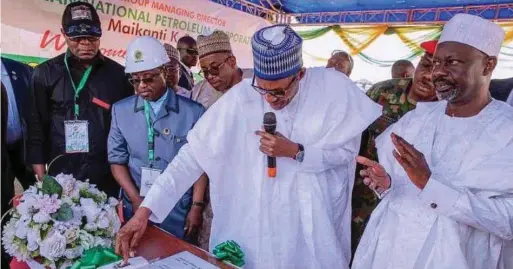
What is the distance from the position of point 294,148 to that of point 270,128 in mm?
136

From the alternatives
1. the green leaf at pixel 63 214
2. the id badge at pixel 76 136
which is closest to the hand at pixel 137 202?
the id badge at pixel 76 136

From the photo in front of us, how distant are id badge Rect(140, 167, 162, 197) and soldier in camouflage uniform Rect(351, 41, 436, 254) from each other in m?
1.21

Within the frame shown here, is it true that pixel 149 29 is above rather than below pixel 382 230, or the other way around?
above

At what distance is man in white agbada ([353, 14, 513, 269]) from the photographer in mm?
1457

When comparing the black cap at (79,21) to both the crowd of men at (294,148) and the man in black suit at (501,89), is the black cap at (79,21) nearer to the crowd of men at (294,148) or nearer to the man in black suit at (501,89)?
the crowd of men at (294,148)

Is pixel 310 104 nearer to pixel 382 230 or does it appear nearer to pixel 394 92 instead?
pixel 382 230

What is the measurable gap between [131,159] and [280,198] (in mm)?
988

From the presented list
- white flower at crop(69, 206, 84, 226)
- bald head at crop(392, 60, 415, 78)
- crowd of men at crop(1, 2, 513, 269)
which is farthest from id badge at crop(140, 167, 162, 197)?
bald head at crop(392, 60, 415, 78)

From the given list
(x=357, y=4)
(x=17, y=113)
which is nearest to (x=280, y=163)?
(x=17, y=113)

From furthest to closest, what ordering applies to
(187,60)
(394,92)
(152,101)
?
(187,60) → (394,92) → (152,101)

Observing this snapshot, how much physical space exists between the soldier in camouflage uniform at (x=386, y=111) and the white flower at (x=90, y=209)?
1.55m

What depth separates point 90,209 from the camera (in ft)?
4.97

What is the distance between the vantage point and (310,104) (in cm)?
190

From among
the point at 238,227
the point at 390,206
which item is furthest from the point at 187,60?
the point at 390,206
